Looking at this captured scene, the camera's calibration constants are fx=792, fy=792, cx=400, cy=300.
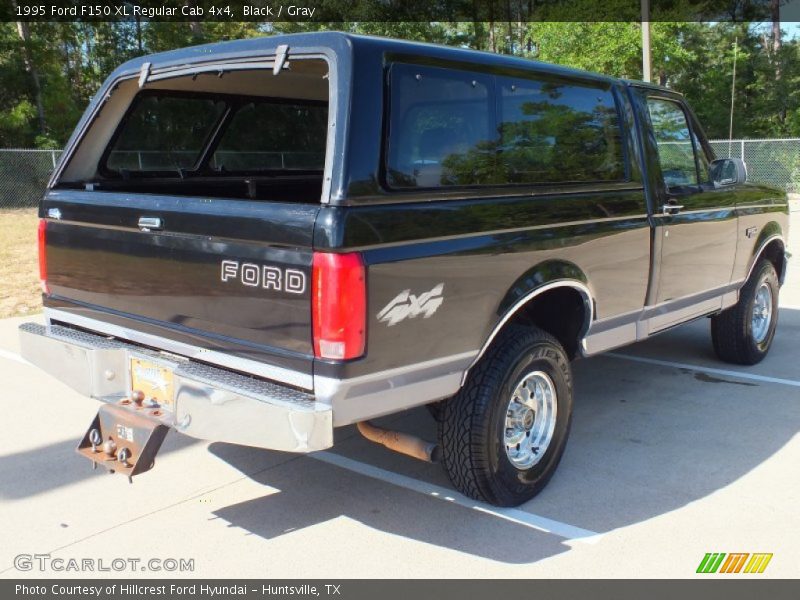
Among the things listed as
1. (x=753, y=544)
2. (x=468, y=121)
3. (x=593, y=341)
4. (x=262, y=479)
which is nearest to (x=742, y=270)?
(x=593, y=341)

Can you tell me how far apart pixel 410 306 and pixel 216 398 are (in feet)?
2.76

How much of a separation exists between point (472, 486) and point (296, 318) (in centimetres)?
130

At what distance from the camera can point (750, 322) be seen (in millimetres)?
6141

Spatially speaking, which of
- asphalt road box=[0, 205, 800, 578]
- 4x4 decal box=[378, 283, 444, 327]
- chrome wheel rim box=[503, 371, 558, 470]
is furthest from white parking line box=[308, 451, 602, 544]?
4x4 decal box=[378, 283, 444, 327]

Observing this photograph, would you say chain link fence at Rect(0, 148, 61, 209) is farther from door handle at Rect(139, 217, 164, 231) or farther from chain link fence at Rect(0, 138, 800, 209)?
door handle at Rect(139, 217, 164, 231)

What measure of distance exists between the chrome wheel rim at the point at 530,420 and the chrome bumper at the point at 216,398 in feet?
3.97

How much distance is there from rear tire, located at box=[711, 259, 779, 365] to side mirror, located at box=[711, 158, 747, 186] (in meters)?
1.05

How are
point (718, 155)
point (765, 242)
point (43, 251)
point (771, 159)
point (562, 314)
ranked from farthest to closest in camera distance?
1. point (771, 159)
2. point (718, 155)
3. point (765, 242)
4. point (562, 314)
5. point (43, 251)

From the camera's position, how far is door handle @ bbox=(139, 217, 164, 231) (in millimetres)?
3450

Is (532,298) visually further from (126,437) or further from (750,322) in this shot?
(750,322)

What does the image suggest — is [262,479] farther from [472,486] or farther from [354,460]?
[472,486]

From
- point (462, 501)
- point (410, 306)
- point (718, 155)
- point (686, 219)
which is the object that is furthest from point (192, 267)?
point (718, 155)

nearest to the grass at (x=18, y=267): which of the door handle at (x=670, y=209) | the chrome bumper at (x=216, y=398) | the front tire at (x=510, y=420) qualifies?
the chrome bumper at (x=216, y=398)

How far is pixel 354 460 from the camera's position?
14.9 feet
